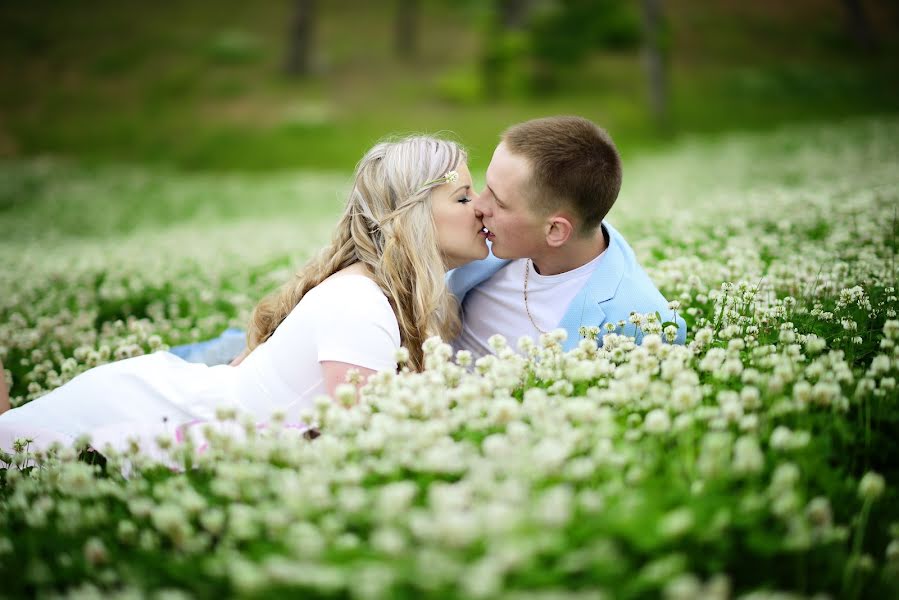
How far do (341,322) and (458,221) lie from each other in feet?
3.92

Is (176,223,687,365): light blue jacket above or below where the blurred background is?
below

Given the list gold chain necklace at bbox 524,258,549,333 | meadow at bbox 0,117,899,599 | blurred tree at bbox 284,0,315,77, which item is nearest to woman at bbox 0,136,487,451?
meadow at bbox 0,117,899,599

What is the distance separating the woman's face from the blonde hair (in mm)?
67

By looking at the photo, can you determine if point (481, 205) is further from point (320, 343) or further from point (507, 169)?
point (320, 343)

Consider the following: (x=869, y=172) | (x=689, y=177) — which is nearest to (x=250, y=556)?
(x=869, y=172)

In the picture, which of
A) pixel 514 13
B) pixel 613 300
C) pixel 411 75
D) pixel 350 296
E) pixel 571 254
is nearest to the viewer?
pixel 350 296

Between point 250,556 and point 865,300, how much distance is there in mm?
3769

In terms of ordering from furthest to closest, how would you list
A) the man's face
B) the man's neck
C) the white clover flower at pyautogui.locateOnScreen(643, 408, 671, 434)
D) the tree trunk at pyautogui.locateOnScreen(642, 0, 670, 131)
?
the tree trunk at pyautogui.locateOnScreen(642, 0, 670, 131) < the man's neck < the man's face < the white clover flower at pyautogui.locateOnScreen(643, 408, 671, 434)

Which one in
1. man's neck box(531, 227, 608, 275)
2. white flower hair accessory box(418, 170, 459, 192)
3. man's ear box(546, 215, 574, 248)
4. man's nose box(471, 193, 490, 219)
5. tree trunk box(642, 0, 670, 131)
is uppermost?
tree trunk box(642, 0, 670, 131)

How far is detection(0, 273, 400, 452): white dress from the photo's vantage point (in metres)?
4.06

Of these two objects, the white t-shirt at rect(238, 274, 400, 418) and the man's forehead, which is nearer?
the white t-shirt at rect(238, 274, 400, 418)

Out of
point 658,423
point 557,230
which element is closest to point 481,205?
point 557,230

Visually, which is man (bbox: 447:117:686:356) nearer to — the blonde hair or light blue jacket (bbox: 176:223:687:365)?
light blue jacket (bbox: 176:223:687:365)

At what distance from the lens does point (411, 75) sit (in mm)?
35781
